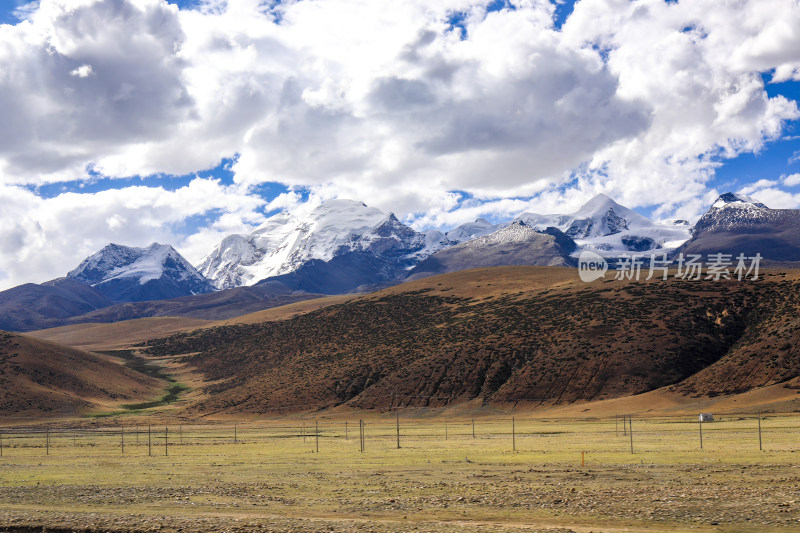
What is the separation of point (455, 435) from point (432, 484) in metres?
37.2

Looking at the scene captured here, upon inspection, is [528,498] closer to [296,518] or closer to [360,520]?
[360,520]

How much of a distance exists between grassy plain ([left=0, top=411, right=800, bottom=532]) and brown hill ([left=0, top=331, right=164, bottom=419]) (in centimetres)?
A: 5888

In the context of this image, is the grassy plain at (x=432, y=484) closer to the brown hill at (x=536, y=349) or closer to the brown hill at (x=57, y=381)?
the brown hill at (x=536, y=349)

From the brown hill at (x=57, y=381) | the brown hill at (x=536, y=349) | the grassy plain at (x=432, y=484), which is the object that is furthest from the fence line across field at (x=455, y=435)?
the brown hill at (x=57, y=381)

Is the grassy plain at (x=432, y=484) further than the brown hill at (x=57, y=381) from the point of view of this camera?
No

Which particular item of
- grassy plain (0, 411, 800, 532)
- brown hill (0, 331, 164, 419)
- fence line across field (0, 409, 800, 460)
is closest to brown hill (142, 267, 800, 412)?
fence line across field (0, 409, 800, 460)

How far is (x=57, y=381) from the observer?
Answer: 132 meters

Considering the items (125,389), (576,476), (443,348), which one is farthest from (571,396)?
(125,389)

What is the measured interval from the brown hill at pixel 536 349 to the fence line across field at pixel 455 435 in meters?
13.1

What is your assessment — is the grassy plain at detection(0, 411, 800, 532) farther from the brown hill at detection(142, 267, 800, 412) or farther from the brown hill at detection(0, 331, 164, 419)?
the brown hill at detection(0, 331, 164, 419)

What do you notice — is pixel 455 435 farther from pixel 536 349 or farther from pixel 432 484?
pixel 536 349

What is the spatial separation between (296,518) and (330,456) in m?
26.3

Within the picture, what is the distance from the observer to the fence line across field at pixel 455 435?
51147mm

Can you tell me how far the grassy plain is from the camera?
22.6 m
